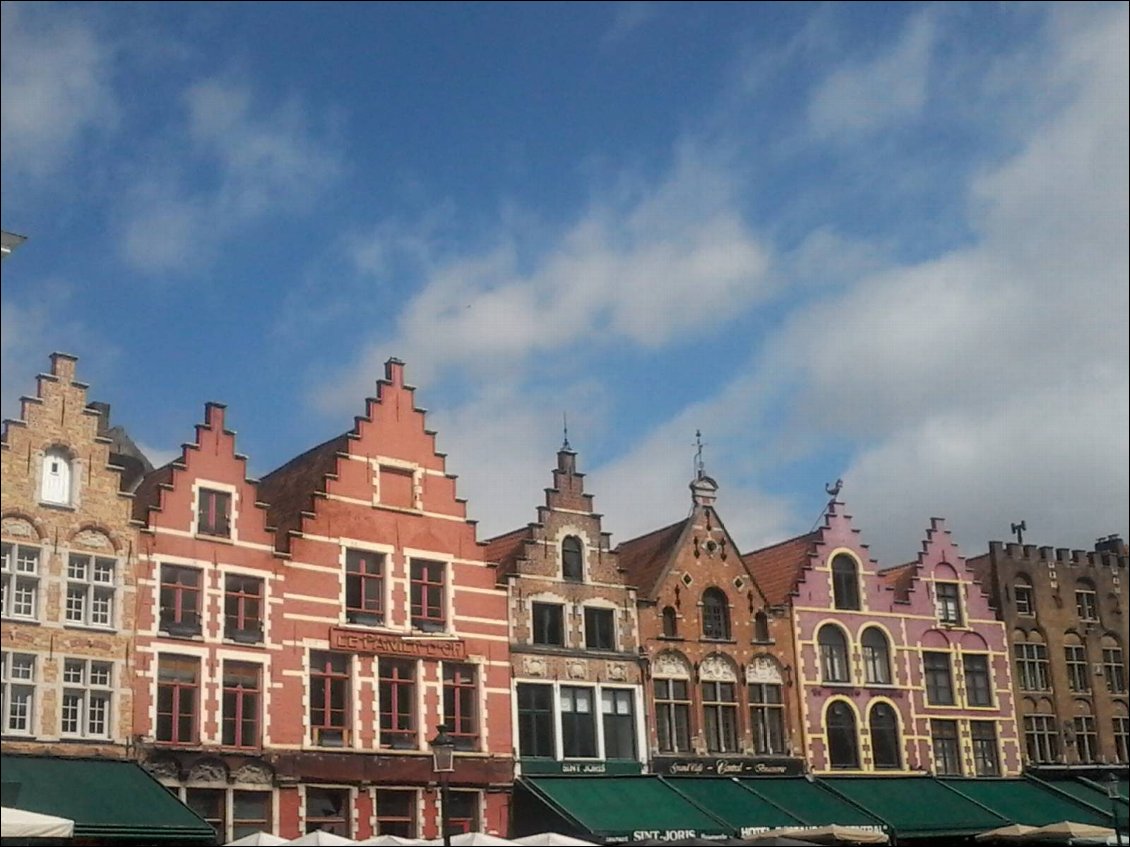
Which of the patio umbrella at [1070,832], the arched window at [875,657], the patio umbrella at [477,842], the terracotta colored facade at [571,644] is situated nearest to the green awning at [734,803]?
the terracotta colored facade at [571,644]

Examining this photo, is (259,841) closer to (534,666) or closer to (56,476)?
(56,476)

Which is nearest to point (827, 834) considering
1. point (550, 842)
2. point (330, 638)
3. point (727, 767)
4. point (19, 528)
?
point (727, 767)

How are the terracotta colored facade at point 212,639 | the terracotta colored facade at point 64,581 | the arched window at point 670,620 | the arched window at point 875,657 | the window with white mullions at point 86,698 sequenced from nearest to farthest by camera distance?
the terracotta colored facade at point 64,581 < the window with white mullions at point 86,698 < the terracotta colored facade at point 212,639 < the arched window at point 670,620 < the arched window at point 875,657

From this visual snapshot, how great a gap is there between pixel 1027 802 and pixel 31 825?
26791mm

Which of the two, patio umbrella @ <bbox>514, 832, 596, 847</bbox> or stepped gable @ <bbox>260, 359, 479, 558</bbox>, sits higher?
stepped gable @ <bbox>260, 359, 479, 558</bbox>

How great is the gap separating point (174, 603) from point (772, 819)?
14811mm

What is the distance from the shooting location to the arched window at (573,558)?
122 feet

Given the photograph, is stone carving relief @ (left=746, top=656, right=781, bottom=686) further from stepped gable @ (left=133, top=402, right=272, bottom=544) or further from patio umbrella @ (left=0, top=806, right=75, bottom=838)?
patio umbrella @ (left=0, top=806, right=75, bottom=838)

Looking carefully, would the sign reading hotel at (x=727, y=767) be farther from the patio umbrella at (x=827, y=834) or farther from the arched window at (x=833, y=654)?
the arched window at (x=833, y=654)

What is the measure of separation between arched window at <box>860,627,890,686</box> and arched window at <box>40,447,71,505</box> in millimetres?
21734

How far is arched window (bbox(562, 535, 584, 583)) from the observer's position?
122 feet

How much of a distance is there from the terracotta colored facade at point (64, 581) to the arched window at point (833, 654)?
18795 millimetres

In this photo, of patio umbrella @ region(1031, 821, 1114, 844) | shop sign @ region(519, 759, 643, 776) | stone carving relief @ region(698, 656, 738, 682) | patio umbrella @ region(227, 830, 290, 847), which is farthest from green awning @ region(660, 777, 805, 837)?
patio umbrella @ region(227, 830, 290, 847)

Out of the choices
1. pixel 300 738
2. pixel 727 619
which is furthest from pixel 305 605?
pixel 727 619
